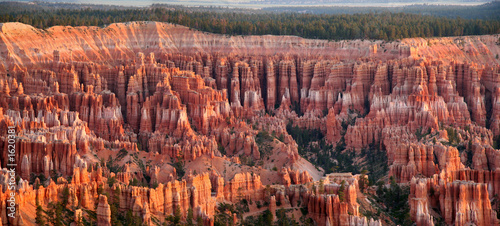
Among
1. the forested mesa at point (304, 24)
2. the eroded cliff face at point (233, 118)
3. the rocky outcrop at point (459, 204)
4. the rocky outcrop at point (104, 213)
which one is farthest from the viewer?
the forested mesa at point (304, 24)

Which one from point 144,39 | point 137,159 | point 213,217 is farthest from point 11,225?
point 144,39

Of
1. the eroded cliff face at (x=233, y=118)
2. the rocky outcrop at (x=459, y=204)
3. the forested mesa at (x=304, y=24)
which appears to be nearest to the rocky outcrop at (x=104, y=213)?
the eroded cliff face at (x=233, y=118)

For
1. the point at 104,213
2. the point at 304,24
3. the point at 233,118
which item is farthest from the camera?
the point at 304,24

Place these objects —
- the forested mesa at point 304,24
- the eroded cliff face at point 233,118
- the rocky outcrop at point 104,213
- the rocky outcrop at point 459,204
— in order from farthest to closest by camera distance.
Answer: the forested mesa at point 304,24
the rocky outcrop at point 459,204
the eroded cliff face at point 233,118
the rocky outcrop at point 104,213

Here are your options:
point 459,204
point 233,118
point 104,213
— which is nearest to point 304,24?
point 233,118

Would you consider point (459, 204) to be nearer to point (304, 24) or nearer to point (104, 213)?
point (104, 213)

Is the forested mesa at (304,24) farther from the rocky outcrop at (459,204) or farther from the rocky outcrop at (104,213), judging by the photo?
the rocky outcrop at (104,213)

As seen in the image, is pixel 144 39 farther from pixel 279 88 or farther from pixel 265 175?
pixel 265 175

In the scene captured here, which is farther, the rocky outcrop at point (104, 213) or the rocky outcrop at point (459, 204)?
the rocky outcrop at point (459, 204)

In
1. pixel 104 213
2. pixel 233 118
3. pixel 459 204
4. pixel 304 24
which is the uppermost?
pixel 104 213
